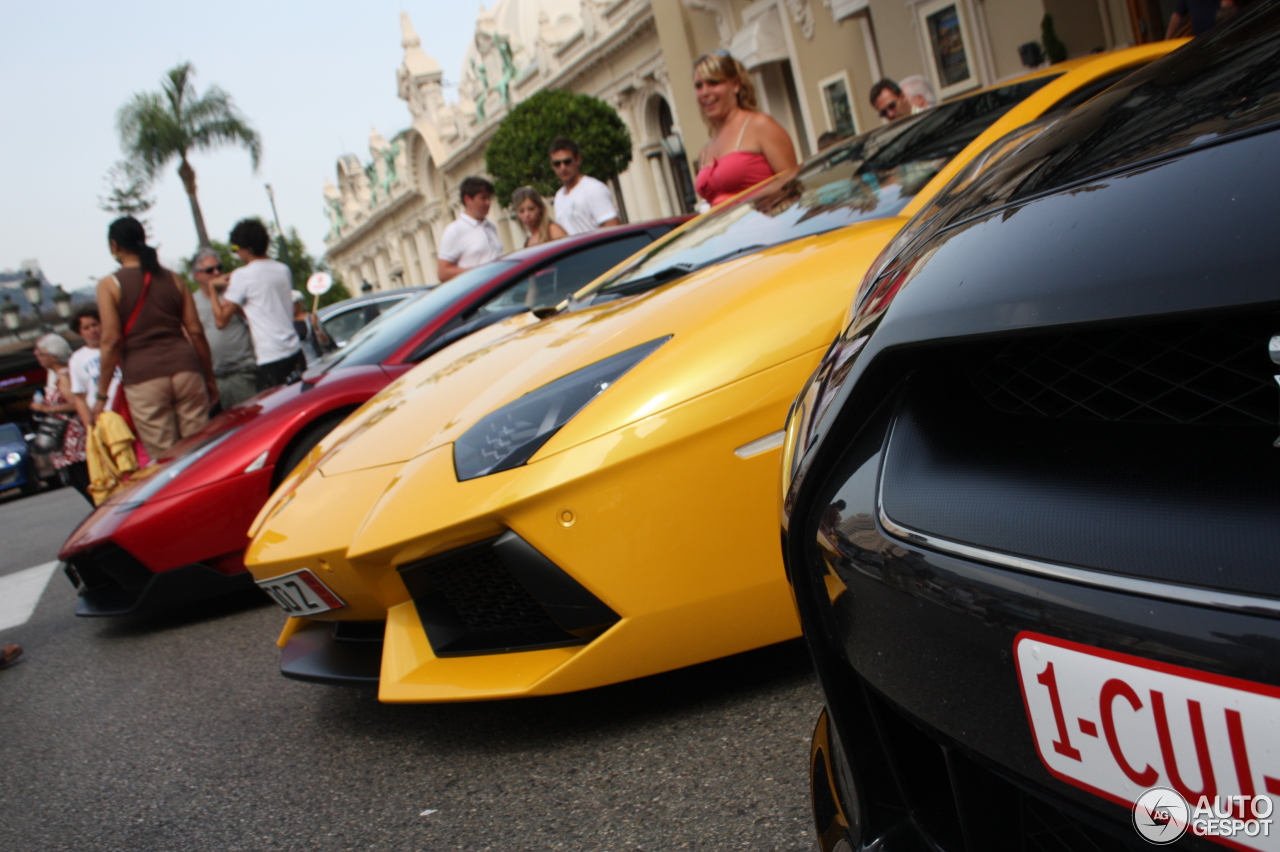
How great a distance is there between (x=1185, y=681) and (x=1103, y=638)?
65mm

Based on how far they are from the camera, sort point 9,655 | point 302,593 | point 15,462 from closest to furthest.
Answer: point 302,593 → point 9,655 → point 15,462

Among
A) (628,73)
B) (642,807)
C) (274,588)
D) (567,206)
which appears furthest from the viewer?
(628,73)

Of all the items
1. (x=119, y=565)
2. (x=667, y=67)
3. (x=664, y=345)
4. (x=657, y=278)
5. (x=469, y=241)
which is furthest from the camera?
(x=667, y=67)

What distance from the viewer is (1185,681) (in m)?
0.71

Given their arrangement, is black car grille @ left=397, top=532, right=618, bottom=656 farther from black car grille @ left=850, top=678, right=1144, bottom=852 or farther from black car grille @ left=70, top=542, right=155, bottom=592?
black car grille @ left=70, top=542, right=155, bottom=592

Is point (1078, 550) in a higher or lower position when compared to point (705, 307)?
lower

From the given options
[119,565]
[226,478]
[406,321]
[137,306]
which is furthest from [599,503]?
[137,306]

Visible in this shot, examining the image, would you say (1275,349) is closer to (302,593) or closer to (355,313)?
(302,593)

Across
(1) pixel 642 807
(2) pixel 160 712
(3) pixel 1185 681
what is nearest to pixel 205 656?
(2) pixel 160 712

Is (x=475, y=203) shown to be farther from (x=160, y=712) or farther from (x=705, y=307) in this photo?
(x=705, y=307)

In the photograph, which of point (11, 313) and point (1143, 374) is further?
point (11, 313)

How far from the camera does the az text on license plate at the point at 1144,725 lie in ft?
2.20

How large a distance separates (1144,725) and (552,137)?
24.7 m

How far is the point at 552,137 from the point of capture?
2431 centimetres
